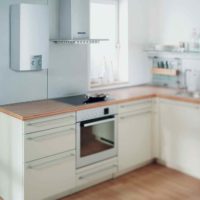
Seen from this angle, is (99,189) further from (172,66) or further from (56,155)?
(172,66)

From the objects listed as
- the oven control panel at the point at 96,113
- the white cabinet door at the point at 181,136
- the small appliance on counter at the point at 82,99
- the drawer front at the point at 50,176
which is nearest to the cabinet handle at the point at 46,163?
the drawer front at the point at 50,176

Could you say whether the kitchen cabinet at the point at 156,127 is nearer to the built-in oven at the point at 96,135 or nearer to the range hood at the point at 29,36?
the built-in oven at the point at 96,135

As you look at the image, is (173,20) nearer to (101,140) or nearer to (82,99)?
(82,99)

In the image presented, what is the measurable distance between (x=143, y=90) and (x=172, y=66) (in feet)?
1.83

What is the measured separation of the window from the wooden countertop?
0.75 ft

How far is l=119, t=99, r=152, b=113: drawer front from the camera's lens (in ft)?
11.8

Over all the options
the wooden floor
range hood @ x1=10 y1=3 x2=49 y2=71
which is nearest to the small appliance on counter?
range hood @ x1=10 y1=3 x2=49 y2=71

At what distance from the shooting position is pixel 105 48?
14.3ft

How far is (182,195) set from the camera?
3.27m

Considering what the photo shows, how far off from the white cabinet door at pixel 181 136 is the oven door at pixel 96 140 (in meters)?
0.69

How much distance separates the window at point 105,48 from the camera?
4.17 m

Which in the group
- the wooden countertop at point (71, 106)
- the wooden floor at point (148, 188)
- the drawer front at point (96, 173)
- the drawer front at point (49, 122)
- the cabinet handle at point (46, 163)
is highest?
the wooden countertop at point (71, 106)

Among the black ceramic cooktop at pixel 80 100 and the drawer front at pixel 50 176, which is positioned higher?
the black ceramic cooktop at pixel 80 100

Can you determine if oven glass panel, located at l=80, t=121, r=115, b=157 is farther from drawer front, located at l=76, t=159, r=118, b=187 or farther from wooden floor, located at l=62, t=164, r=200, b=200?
wooden floor, located at l=62, t=164, r=200, b=200
